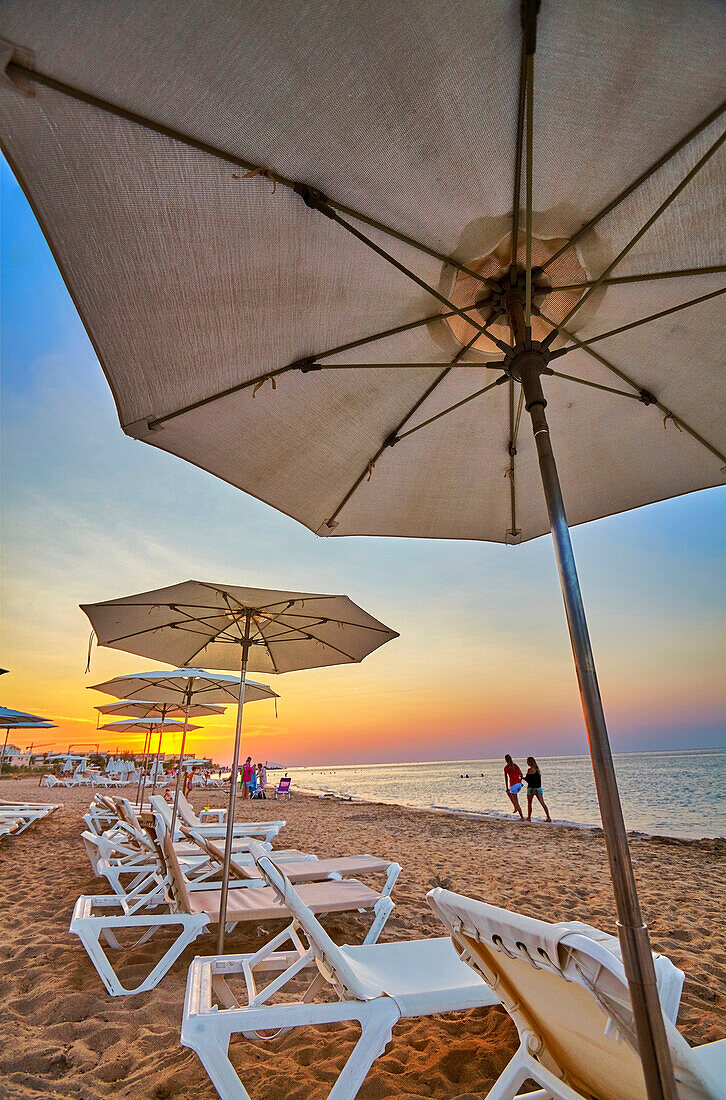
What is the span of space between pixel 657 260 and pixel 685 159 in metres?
0.37

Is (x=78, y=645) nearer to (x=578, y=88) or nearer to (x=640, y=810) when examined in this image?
(x=578, y=88)

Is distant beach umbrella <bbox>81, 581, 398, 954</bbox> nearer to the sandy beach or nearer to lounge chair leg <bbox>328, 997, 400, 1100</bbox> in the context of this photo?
the sandy beach

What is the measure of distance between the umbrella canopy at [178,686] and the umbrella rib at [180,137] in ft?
17.4

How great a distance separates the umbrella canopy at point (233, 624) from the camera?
379cm

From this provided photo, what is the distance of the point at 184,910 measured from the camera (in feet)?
11.6

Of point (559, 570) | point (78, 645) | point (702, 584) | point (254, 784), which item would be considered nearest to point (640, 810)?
point (702, 584)

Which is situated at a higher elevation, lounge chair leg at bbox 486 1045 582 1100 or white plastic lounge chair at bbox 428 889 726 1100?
white plastic lounge chair at bbox 428 889 726 1100

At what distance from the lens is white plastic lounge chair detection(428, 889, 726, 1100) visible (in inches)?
40.9

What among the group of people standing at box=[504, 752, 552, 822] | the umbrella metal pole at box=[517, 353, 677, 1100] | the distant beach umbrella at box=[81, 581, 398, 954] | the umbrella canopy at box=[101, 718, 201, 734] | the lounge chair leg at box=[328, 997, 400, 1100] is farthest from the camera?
the umbrella canopy at box=[101, 718, 201, 734]

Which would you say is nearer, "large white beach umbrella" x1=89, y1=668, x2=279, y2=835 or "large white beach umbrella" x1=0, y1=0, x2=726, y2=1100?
"large white beach umbrella" x1=0, y1=0, x2=726, y2=1100

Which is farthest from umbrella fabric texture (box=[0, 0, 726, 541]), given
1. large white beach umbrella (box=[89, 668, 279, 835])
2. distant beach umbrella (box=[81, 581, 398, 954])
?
large white beach umbrella (box=[89, 668, 279, 835])

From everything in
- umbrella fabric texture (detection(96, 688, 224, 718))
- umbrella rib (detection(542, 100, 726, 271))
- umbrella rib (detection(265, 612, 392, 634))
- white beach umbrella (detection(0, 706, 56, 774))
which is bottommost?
white beach umbrella (detection(0, 706, 56, 774))

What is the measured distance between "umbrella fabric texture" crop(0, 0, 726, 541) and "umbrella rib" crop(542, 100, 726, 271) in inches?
0.5

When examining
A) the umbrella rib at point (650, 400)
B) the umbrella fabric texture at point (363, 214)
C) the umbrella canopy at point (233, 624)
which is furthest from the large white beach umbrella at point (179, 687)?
the umbrella rib at point (650, 400)
